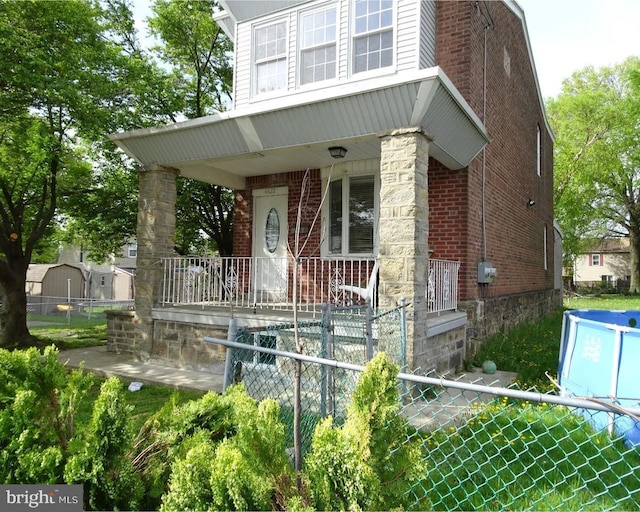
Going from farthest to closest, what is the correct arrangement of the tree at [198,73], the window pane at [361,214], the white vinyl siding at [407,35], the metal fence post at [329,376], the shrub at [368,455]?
the tree at [198,73] → the window pane at [361,214] → the white vinyl siding at [407,35] → the metal fence post at [329,376] → the shrub at [368,455]

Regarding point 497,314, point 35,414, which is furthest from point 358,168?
point 35,414

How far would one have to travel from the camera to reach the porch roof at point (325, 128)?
5676 mm

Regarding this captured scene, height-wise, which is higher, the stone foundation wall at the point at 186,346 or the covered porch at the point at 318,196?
the covered porch at the point at 318,196

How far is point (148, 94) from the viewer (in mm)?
11180

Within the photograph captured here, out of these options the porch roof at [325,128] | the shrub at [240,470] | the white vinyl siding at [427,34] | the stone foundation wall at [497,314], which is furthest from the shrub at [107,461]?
the stone foundation wall at [497,314]

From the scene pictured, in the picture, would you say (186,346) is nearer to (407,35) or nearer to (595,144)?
(407,35)

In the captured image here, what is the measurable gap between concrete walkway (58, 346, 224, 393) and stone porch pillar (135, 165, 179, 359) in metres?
0.45

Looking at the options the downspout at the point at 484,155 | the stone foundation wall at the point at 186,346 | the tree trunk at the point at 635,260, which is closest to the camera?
the stone foundation wall at the point at 186,346

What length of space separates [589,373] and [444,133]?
3613mm

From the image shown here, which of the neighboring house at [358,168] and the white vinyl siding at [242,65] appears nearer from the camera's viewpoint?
the neighboring house at [358,168]

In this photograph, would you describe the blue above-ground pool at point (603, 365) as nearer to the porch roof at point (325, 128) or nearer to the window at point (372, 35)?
the porch roof at point (325, 128)

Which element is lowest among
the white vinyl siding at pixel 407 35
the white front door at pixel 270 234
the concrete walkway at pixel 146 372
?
the concrete walkway at pixel 146 372

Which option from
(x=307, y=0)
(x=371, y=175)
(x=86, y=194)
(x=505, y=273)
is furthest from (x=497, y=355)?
(x=86, y=194)

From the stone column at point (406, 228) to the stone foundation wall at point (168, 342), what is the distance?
3.09 metres
